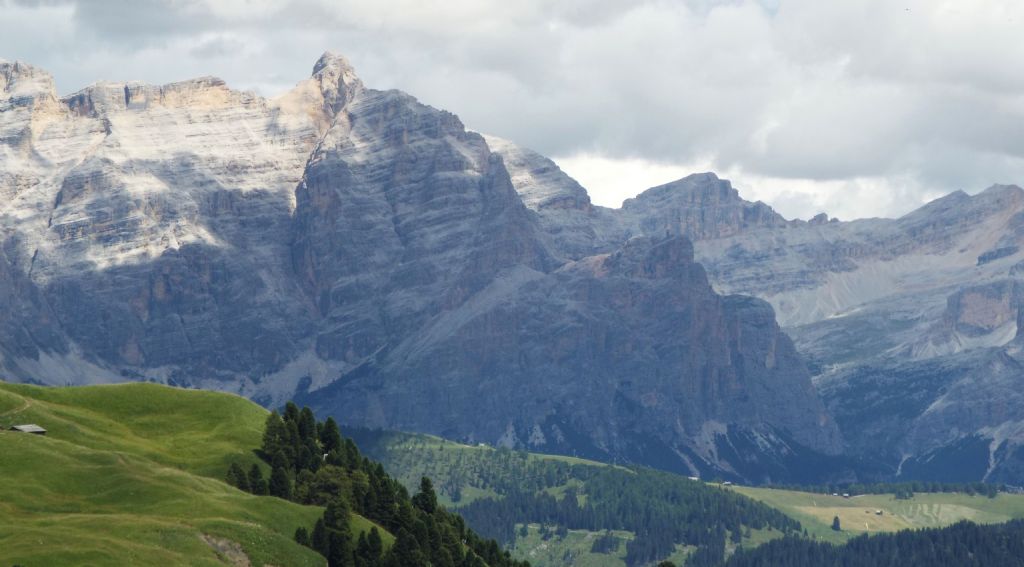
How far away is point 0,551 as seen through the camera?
199m

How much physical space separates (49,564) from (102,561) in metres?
5.37

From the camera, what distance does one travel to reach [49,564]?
646 ft

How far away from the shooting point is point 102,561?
200 meters

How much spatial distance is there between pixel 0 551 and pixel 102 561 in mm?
10077

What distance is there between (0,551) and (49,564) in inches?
238
